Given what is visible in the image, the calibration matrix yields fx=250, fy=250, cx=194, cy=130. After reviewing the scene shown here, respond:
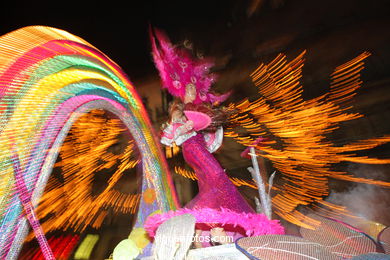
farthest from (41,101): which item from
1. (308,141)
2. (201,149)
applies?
(308,141)

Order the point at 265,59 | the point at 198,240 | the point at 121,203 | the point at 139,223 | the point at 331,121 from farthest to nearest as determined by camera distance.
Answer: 1. the point at 121,203
2. the point at 265,59
3. the point at 331,121
4. the point at 139,223
5. the point at 198,240

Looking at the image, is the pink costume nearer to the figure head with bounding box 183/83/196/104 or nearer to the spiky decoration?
the figure head with bounding box 183/83/196/104

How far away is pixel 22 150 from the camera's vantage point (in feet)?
4.31

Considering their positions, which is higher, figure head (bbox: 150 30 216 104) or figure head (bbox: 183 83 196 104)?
figure head (bbox: 150 30 216 104)

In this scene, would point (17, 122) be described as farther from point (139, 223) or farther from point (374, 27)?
point (374, 27)

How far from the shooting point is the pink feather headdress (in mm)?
2217

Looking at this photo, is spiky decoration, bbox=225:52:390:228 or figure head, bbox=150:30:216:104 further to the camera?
spiky decoration, bbox=225:52:390:228

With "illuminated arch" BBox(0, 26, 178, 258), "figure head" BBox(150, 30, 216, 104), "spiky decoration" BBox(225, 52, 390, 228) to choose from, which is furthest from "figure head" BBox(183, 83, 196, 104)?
"spiky decoration" BBox(225, 52, 390, 228)

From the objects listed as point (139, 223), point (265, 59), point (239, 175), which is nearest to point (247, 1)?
point (265, 59)

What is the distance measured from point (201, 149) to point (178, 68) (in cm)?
79

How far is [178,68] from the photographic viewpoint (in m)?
2.26

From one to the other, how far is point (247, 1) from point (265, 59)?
3.19ft

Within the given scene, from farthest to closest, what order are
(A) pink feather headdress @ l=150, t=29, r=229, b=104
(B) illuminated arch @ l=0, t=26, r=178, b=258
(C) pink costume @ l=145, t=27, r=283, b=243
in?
(A) pink feather headdress @ l=150, t=29, r=229, b=104, (C) pink costume @ l=145, t=27, r=283, b=243, (B) illuminated arch @ l=0, t=26, r=178, b=258

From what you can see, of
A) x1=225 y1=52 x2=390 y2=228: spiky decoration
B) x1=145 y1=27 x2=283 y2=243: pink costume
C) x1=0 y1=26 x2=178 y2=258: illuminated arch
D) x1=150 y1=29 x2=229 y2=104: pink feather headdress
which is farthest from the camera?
x1=225 y1=52 x2=390 y2=228: spiky decoration
